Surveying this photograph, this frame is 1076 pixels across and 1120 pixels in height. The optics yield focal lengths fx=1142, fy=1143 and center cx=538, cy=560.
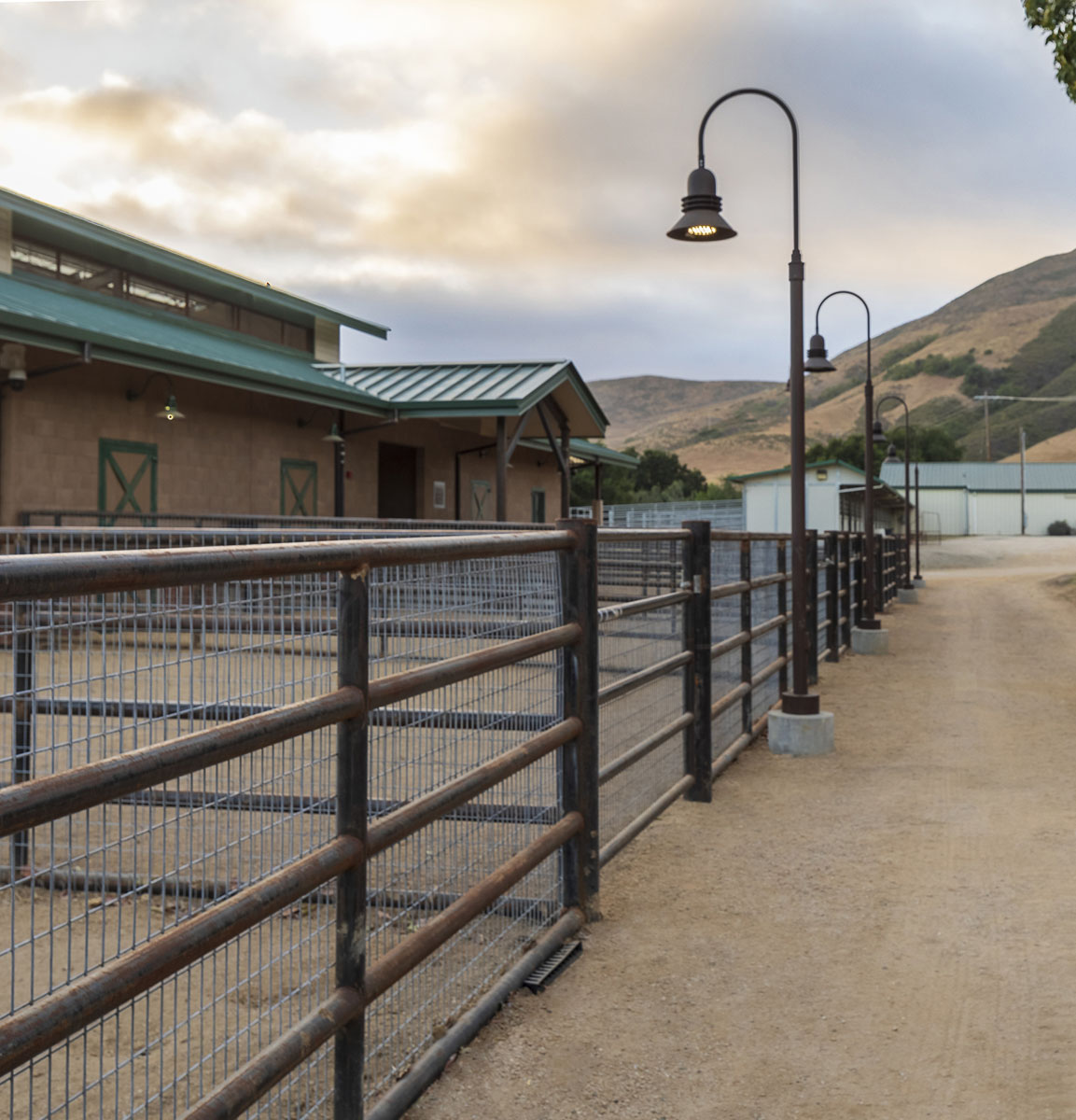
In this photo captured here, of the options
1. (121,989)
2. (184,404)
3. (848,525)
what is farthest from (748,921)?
(848,525)

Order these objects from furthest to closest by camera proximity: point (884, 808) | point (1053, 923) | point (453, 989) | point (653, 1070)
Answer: point (884, 808)
point (1053, 923)
point (453, 989)
point (653, 1070)

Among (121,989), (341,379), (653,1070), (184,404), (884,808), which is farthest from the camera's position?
(341,379)

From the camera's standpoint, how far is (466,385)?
71.0 feet

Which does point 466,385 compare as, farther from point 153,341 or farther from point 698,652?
point 698,652

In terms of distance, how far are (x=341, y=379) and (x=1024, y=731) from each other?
619 inches

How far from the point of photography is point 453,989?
12.5 feet

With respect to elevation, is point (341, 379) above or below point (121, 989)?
→ above

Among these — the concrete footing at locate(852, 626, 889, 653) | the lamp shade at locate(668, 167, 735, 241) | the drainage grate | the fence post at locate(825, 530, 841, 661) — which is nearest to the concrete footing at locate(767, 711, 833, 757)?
the lamp shade at locate(668, 167, 735, 241)

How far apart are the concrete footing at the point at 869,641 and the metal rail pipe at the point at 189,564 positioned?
13.5 meters

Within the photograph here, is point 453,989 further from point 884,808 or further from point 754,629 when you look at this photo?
point 754,629

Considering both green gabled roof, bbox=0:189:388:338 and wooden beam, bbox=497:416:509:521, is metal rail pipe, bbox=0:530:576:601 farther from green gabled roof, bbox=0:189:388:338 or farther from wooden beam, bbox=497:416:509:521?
wooden beam, bbox=497:416:509:521

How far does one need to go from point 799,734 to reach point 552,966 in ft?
15.9

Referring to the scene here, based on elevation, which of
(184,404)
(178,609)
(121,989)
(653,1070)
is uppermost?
(184,404)

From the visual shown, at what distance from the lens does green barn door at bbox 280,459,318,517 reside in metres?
19.8
